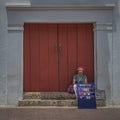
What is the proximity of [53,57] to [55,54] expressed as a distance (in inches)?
4.2

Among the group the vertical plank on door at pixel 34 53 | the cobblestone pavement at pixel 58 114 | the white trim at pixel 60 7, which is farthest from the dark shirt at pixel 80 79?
the white trim at pixel 60 7

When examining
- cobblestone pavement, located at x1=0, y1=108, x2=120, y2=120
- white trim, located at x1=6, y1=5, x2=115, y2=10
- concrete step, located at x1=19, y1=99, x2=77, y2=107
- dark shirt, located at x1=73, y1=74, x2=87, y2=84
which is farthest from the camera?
dark shirt, located at x1=73, y1=74, x2=87, y2=84

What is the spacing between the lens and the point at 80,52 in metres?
13.5

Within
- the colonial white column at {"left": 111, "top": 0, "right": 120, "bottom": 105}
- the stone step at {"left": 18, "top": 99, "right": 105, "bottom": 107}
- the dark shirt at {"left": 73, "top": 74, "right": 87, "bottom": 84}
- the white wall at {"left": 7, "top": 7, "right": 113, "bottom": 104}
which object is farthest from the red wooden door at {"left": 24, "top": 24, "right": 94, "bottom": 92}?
the colonial white column at {"left": 111, "top": 0, "right": 120, "bottom": 105}

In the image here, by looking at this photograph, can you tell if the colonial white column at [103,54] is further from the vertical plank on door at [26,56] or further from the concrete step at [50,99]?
the vertical plank on door at [26,56]

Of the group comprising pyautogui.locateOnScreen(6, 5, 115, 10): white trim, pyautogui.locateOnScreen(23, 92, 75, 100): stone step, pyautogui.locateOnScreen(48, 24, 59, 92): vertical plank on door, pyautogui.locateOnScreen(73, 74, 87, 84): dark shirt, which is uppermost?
pyautogui.locateOnScreen(6, 5, 115, 10): white trim

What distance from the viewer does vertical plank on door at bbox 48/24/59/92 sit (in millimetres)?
13492

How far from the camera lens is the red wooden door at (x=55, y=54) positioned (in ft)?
44.2

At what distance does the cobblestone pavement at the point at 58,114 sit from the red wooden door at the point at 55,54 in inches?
45.4

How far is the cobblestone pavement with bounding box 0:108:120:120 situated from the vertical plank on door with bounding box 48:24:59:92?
115 cm

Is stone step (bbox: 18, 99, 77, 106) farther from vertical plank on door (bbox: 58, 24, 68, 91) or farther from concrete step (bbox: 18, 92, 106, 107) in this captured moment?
vertical plank on door (bbox: 58, 24, 68, 91)

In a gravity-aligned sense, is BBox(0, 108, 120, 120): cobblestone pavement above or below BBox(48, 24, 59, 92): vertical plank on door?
below

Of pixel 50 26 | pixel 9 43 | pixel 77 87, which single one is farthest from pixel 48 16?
pixel 77 87

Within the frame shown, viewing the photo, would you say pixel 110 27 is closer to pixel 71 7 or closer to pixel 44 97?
pixel 71 7
